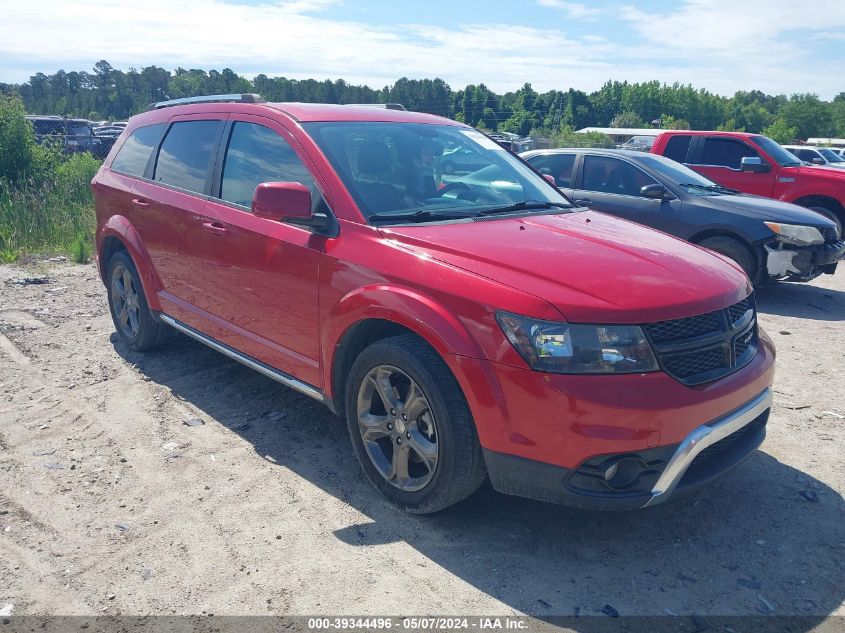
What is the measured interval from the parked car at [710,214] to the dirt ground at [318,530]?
11.2 feet

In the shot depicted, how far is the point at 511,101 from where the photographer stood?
14200 centimetres

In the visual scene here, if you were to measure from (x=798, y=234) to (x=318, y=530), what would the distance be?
6.71 metres

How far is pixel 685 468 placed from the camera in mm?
2906

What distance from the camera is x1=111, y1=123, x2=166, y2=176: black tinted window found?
5395mm

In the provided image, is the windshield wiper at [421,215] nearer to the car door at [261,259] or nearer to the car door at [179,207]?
the car door at [261,259]

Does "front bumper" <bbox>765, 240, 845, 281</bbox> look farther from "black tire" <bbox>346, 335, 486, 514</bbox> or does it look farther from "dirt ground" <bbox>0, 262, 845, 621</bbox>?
"black tire" <bbox>346, 335, 486, 514</bbox>

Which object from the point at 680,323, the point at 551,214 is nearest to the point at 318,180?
the point at 551,214

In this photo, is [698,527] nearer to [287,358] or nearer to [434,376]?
[434,376]

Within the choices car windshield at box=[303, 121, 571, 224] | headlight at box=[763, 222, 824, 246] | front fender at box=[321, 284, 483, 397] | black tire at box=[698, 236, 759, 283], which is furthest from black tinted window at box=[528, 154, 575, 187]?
front fender at box=[321, 284, 483, 397]

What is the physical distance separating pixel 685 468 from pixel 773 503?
1.04 m

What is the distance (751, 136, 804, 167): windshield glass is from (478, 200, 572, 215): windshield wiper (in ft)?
27.4

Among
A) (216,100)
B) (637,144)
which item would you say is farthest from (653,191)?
(637,144)

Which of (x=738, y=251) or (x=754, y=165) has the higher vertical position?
(x=754, y=165)

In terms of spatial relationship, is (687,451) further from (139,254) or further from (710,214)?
(710,214)
